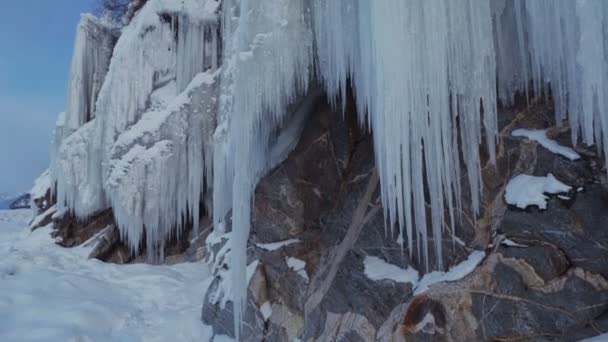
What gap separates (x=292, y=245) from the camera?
4715 millimetres

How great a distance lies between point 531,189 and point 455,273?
920mm

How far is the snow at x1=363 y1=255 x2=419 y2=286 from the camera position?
3.70m

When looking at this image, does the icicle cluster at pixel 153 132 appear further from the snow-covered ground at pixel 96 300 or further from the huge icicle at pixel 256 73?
the huge icicle at pixel 256 73

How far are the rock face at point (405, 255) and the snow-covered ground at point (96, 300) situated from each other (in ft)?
2.99

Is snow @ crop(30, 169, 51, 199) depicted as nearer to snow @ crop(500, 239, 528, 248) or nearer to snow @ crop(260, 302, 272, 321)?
snow @ crop(260, 302, 272, 321)

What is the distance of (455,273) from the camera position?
343 centimetres

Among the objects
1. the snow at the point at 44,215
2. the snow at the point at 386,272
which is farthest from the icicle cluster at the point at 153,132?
the snow at the point at 386,272

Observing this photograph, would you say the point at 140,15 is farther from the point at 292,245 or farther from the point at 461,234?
the point at 461,234

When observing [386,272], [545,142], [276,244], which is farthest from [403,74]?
[276,244]

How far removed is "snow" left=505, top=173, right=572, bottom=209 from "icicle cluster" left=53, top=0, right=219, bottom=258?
512 centimetres

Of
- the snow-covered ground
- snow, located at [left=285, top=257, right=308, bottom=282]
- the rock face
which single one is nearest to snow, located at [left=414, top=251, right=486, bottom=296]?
the rock face

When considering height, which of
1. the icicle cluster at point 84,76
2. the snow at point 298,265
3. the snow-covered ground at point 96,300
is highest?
the icicle cluster at point 84,76

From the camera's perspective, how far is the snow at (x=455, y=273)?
3396mm

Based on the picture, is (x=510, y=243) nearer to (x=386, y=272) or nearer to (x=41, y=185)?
(x=386, y=272)
